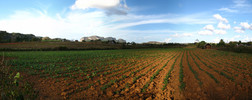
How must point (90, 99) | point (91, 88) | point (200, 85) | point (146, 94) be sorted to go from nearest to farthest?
point (90, 99) → point (146, 94) → point (91, 88) → point (200, 85)

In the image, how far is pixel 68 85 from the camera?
8.52m

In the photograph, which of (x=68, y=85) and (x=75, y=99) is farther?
(x=68, y=85)

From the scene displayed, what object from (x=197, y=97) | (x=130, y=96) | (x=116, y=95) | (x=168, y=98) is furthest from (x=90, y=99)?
(x=197, y=97)

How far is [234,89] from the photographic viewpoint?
793 centimetres

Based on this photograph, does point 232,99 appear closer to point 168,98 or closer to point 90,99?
point 168,98

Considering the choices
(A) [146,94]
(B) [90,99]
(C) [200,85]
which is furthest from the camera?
(C) [200,85]

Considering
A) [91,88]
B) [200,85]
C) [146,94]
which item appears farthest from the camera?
[200,85]

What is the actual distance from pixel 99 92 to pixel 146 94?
277 centimetres

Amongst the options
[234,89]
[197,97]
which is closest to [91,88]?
[197,97]

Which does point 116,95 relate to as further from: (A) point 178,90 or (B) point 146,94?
(A) point 178,90

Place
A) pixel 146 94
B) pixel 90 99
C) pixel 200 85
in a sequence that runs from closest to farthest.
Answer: pixel 90 99 < pixel 146 94 < pixel 200 85

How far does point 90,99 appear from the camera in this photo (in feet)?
21.2

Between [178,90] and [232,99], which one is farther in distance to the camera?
[178,90]

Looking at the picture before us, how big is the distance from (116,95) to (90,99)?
1388mm
